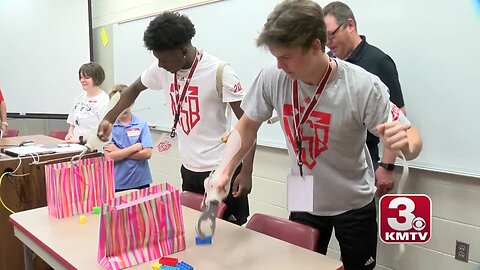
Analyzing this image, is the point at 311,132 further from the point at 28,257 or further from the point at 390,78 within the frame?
the point at 28,257

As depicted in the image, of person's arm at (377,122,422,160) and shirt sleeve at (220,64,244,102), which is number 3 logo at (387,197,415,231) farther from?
shirt sleeve at (220,64,244,102)

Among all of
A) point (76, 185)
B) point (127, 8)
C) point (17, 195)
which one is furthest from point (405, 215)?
point (127, 8)

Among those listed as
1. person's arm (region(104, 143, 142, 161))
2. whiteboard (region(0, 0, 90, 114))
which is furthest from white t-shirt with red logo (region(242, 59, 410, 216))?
whiteboard (region(0, 0, 90, 114))

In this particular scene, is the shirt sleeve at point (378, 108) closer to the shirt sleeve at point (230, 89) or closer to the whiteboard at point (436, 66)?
the shirt sleeve at point (230, 89)

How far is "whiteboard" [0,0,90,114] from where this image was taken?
15.9ft

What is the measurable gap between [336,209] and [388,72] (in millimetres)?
826

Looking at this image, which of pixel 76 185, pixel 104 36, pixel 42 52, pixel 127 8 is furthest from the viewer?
pixel 42 52

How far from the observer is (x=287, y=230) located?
5.56 ft

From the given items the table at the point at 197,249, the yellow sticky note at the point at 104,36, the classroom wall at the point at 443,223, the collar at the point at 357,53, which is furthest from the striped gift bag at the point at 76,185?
the yellow sticky note at the point at 104,36

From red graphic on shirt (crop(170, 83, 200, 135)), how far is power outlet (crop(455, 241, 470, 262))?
4.77ft

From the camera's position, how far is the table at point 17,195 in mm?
2488

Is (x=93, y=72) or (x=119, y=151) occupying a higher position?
(x=93, y=72)

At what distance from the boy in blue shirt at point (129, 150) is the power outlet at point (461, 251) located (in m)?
1.88

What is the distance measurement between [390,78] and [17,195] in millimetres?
2179
